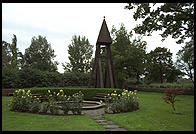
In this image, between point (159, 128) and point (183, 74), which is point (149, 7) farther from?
point (183, 74)

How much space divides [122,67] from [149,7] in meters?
23.2

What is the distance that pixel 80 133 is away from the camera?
602 centimetres

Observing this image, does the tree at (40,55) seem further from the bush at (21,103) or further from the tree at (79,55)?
the bush at (21,103)

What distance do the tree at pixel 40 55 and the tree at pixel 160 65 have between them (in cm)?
2037

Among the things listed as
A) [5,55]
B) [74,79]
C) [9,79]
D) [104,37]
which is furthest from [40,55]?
[104,37]

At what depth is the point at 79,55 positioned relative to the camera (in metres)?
44.0

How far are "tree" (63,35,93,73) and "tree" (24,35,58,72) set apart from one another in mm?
3778

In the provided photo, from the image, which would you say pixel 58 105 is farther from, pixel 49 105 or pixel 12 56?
pixel 12 56

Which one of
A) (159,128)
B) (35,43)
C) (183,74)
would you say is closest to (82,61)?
(35,43)

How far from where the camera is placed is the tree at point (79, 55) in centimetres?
4375

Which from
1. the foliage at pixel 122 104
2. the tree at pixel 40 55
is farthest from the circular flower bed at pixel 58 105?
the tree at pixel 40 55

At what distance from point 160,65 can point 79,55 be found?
17.0m

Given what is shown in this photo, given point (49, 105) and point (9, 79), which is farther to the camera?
point (9, 79)

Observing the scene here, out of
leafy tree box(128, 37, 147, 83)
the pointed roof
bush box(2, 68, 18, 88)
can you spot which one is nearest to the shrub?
the pointed roof
